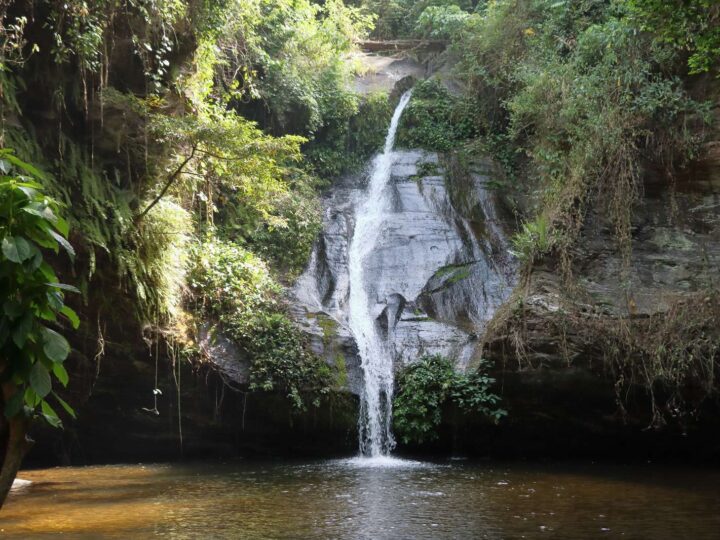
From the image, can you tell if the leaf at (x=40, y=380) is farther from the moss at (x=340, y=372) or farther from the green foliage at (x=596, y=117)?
the green foliage at (x=596, y=117)

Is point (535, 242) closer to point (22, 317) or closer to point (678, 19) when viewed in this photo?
point (678, 19)

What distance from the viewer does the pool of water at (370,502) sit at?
18.7 feet

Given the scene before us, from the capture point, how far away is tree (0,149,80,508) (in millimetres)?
2594

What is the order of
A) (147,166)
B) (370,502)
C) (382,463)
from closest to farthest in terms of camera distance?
1. (370,502)
2. (382,463)
3. (147,166)

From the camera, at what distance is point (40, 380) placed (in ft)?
8.68

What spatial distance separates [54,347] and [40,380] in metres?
0.14

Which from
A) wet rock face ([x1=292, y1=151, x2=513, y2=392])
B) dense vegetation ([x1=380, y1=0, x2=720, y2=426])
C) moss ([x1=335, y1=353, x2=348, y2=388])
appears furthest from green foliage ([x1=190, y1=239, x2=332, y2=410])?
dense vegetation ([x1=380, y1=0, x2=720, y2=426])

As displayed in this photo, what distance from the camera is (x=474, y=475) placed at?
8805mm

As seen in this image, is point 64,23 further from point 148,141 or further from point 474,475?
point 474,475

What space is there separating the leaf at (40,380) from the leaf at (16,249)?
0.46 metres

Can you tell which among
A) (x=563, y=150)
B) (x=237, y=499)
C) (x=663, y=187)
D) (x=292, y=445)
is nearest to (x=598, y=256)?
(x=663, y=187)

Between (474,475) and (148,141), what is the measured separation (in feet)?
22.7

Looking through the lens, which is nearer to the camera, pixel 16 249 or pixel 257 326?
pixel 16 249

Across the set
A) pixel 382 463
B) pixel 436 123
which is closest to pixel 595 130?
pixel 436 123
